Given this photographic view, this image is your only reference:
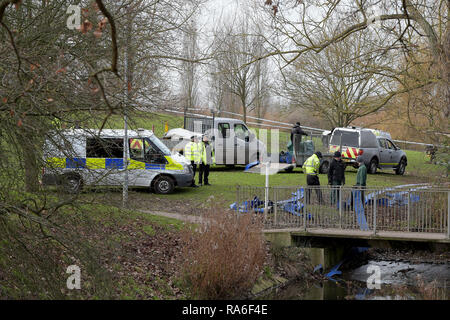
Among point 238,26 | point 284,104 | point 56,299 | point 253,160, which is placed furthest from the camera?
point 284,104

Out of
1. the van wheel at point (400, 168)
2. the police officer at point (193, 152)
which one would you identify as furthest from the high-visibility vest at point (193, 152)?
the van wheel at point (400, 168)

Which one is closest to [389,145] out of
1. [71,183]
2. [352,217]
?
[352,217]

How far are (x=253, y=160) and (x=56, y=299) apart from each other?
18.2m

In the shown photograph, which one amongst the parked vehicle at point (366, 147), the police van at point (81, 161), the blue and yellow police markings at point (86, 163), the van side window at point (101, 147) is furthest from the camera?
the parked vehicle at point (366, 147)

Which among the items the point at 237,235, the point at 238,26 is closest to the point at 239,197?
the point at 237,235

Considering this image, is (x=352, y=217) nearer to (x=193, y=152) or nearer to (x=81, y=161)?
(x=81, y=161)

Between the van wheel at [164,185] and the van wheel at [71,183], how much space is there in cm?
932

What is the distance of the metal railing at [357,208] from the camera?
524 inches

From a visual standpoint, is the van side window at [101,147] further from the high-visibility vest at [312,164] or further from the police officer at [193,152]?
the police officer at [193,152]

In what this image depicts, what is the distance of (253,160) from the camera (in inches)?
1013

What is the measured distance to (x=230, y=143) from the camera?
25.1 m

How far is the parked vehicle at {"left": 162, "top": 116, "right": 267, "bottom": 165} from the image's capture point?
82.4 ft

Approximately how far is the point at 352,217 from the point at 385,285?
176cm
